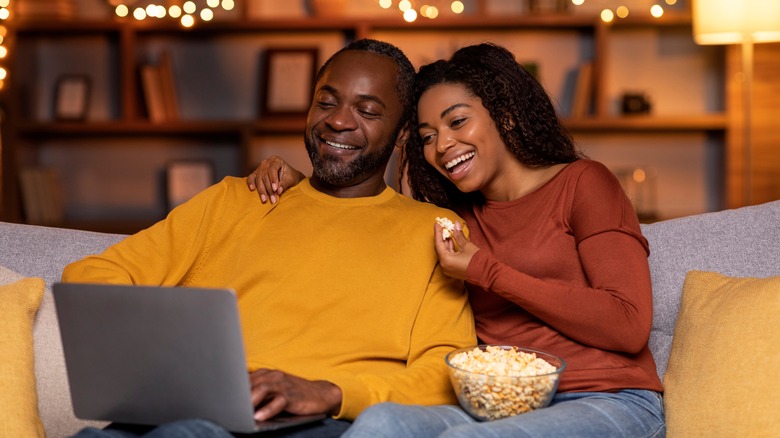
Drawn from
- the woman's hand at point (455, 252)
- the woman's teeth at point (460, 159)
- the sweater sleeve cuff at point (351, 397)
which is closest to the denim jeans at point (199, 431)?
the sweater sleeve cuff at point (351, 397)

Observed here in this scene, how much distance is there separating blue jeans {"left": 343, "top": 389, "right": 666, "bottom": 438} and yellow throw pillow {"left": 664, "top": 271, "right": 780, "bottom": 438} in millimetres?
68

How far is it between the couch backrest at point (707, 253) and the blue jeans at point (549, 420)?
0.69 ft

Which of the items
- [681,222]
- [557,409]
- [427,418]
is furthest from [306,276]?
[681,222]

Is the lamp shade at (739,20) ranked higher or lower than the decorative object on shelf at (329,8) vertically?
lower

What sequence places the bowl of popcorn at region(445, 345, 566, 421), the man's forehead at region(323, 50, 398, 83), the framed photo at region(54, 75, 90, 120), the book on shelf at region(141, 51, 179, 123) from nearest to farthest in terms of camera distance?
the bowl of popcorn at region(445, 345, 566, 421)
the man's forehead at region(323, 50, 398, 83)
the book on shelf at region(141, 51, 179, 123)
the framed photo at region(54, 75, 90, 120)

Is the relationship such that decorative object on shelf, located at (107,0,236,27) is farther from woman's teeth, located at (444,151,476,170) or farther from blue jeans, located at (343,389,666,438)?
blue jeans, located at (343,389,666,438)

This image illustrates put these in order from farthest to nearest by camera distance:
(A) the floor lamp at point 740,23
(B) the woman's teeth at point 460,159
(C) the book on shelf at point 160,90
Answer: (C) the book on shelf at point 160,90 < (A) the floor lamp at point 740,23 < (B) the woman's teeth at point 460,159

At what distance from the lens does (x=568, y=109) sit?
4125 millimetres

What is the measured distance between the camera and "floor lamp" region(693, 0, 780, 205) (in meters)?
3.58

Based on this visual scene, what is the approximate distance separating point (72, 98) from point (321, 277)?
109 inches

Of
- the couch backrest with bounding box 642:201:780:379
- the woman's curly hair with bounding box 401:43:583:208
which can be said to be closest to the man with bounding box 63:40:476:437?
the woman's curly hair with bounding box 401:43:583:208

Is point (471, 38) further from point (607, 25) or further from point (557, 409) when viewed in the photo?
point (557, 409)

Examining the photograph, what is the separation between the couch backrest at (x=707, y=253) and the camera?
1924 millimetres

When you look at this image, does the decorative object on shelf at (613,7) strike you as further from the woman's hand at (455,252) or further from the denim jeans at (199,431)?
the denim jeans at (199,431)
